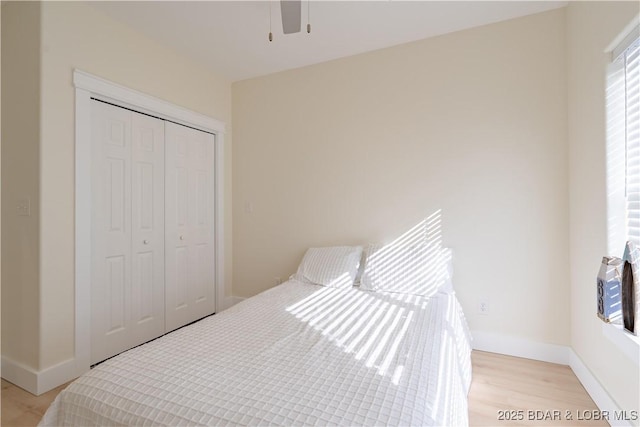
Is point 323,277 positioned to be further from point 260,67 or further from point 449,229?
point 260,67

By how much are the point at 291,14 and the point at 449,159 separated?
5.20ft

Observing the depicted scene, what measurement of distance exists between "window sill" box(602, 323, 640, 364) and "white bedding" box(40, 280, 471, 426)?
2.28 ft

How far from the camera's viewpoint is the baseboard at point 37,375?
6.36 ft

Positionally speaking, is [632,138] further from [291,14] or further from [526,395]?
[291,14]

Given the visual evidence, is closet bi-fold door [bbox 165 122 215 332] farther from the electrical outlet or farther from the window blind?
the window blind

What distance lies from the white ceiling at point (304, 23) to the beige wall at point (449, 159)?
0.13m

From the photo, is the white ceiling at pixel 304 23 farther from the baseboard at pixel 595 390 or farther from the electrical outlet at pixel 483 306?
the baseboard at pixel 595 390

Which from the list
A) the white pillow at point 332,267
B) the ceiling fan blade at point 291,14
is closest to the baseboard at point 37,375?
the white pillow at point 332,267

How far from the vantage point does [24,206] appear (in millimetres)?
2023

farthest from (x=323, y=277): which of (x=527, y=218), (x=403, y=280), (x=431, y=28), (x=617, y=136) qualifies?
(x=431, y=28)

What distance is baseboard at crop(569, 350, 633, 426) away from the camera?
155 cm

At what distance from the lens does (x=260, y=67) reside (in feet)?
10.2

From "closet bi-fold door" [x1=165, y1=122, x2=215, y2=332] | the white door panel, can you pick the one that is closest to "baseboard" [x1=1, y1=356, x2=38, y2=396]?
the white door panel

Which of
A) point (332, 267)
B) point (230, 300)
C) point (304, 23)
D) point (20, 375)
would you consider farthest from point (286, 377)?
point (230, 300)
